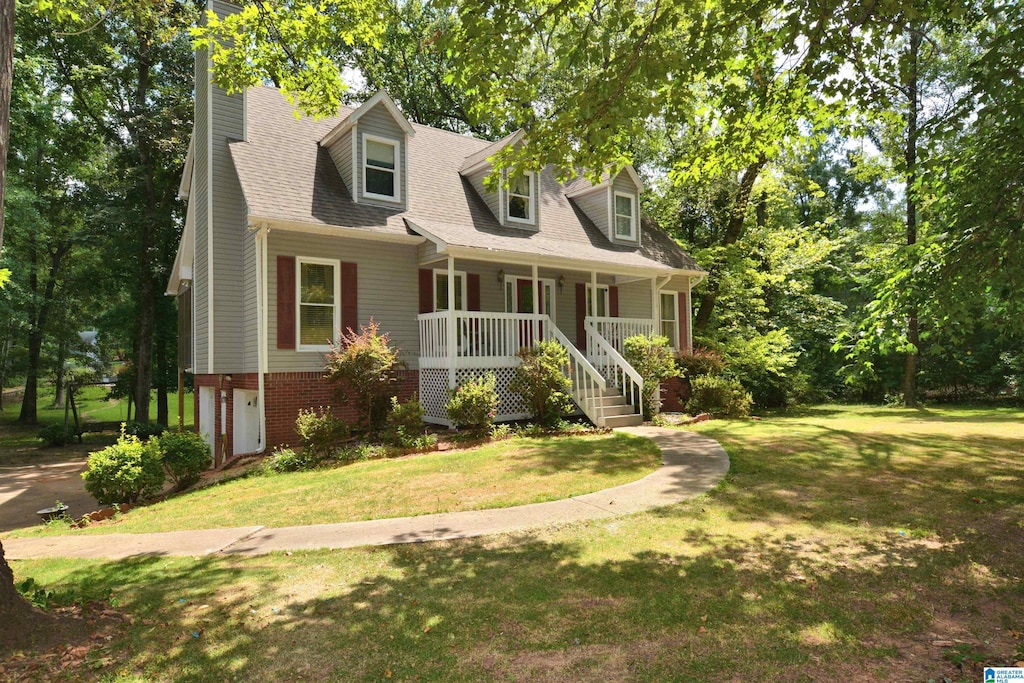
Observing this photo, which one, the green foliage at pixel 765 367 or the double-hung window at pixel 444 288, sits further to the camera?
the green foliage at pixel 765 367

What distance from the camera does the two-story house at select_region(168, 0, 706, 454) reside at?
12492mm

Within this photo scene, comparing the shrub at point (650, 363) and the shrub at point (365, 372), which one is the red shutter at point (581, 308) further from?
the shrub at point (365, 372)

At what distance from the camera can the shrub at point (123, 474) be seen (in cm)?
905

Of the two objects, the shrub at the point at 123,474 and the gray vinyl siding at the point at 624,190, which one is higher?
the gray vinyl siding at the point at 624,190

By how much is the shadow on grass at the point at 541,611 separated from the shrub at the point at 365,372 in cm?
599

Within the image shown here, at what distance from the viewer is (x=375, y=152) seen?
47.1ft

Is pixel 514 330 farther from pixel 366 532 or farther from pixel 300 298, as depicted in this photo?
pixel 366 532

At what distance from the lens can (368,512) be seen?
7078 mm

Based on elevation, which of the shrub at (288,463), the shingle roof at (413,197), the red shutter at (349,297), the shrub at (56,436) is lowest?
the shrub at (56,436)

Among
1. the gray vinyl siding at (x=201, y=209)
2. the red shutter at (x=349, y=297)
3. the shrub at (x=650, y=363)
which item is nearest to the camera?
the red shutter at (x=349, y=297)

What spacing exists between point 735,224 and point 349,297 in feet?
51.0

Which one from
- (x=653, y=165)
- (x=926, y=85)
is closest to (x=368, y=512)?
(x=653, y=165)

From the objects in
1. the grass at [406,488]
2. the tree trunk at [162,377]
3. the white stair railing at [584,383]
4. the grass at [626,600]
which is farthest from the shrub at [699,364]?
the tree trunk at [162,377]

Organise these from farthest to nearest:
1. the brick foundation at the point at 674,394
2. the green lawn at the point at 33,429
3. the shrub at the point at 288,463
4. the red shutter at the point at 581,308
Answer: the green lawn at the point at 33,429, the red shutter at the point at 581,308, the brick foundation at the point at 674,394, the shrub at the point at 288,463
